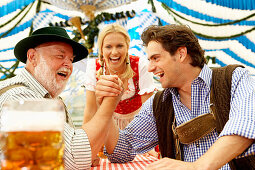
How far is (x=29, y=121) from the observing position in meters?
0.40

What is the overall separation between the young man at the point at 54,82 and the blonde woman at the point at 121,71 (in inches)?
26.9

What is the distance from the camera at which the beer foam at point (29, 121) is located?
402mm

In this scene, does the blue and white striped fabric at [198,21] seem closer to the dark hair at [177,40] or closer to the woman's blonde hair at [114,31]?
the woman's blonde hair at [114,31]

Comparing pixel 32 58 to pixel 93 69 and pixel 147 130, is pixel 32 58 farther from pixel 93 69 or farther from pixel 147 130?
pixel 93 69

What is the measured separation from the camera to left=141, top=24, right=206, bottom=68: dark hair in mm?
1560

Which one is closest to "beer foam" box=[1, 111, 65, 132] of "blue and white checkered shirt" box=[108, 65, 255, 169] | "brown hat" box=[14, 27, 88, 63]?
"blue and white checkered shirt" box=[108, 65, 255, 169]

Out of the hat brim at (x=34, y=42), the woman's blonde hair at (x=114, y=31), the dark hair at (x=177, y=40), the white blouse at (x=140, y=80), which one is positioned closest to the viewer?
the hat brim at (x=34, y=42)

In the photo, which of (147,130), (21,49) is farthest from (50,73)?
(147,130)

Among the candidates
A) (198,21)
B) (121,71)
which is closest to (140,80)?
(121,71)

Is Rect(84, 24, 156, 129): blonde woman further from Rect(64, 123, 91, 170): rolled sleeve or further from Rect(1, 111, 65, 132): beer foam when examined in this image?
Rect(1, 111, 65, 132): beer foam

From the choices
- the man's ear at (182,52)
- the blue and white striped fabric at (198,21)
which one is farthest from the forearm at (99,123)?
the blue and white striped fabric at (198,21)

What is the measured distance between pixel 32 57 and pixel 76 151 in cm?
77

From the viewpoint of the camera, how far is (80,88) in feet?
14.3

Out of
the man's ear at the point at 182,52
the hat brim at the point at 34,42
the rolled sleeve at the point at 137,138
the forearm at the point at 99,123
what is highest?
the hat brim at the point at 34,42
